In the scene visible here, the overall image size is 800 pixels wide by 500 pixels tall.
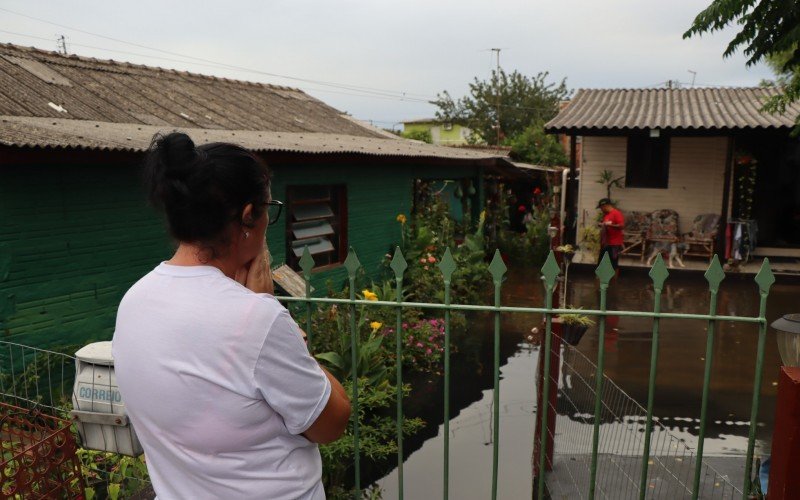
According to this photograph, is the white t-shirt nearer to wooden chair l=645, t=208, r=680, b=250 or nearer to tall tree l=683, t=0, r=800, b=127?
tall tree l=683, t=0, r=800, b=127

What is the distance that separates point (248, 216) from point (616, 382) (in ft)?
20.8

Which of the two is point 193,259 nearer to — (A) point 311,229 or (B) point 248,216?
(B) point 248,216

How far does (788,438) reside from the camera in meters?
2.33

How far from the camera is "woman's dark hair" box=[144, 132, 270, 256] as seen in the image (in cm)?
145

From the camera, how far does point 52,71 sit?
328 inches

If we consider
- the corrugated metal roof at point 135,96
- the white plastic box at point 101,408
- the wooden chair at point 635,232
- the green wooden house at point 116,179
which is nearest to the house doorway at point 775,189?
the wooden chair at point 635,232

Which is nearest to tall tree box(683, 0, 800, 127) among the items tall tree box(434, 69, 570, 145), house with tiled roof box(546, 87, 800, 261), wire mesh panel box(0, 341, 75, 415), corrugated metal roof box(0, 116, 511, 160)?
corrugated metal roof box(0, 116, 511, 160)

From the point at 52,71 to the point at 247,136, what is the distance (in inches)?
102

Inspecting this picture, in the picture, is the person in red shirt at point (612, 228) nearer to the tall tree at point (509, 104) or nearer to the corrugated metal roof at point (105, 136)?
the corrugated metal roof at point (105, 136)

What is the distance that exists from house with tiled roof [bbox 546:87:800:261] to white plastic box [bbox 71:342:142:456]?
11254 mm

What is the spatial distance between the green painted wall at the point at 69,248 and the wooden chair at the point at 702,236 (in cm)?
1061

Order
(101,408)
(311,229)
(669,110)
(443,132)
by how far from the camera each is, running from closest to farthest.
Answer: (101,408) → (311,229) → (669,110) → (443,132)

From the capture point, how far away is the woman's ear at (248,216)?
150 centimetres

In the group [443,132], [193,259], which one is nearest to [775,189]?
[193,259]
